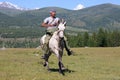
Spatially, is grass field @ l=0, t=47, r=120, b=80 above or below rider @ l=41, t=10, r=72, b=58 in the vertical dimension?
below

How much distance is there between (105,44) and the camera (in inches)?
5635

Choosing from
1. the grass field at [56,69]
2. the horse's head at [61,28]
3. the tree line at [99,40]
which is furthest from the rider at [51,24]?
the tree line at [99,40]

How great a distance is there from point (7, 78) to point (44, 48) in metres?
4.56

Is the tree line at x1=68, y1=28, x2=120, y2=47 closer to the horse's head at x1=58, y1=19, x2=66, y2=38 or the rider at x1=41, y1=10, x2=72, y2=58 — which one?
the rider at x1=41, y1=10, x2=72, y2=58

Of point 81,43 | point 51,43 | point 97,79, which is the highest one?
point 51,43

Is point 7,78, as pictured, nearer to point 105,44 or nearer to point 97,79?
point 97,79

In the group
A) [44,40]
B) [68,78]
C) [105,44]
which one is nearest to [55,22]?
[44,40]

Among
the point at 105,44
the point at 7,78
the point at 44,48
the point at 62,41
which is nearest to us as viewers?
the point at 7,78

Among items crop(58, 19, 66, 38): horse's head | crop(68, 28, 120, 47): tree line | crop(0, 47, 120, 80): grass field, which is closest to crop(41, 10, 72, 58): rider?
crop(58, 19, 66, 38): horse's head

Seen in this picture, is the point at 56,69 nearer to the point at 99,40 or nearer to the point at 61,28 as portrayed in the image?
the point at 61,28

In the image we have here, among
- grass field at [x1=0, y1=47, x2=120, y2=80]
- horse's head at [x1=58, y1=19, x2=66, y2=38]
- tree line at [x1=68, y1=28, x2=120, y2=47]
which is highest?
horse's head at [x1=58, y1=19, x2=66, y2=38]

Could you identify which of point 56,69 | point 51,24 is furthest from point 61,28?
point 56,69

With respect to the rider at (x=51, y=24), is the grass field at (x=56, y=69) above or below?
below

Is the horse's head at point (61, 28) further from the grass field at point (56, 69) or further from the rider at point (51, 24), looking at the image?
the grass field at point (56, 69)
